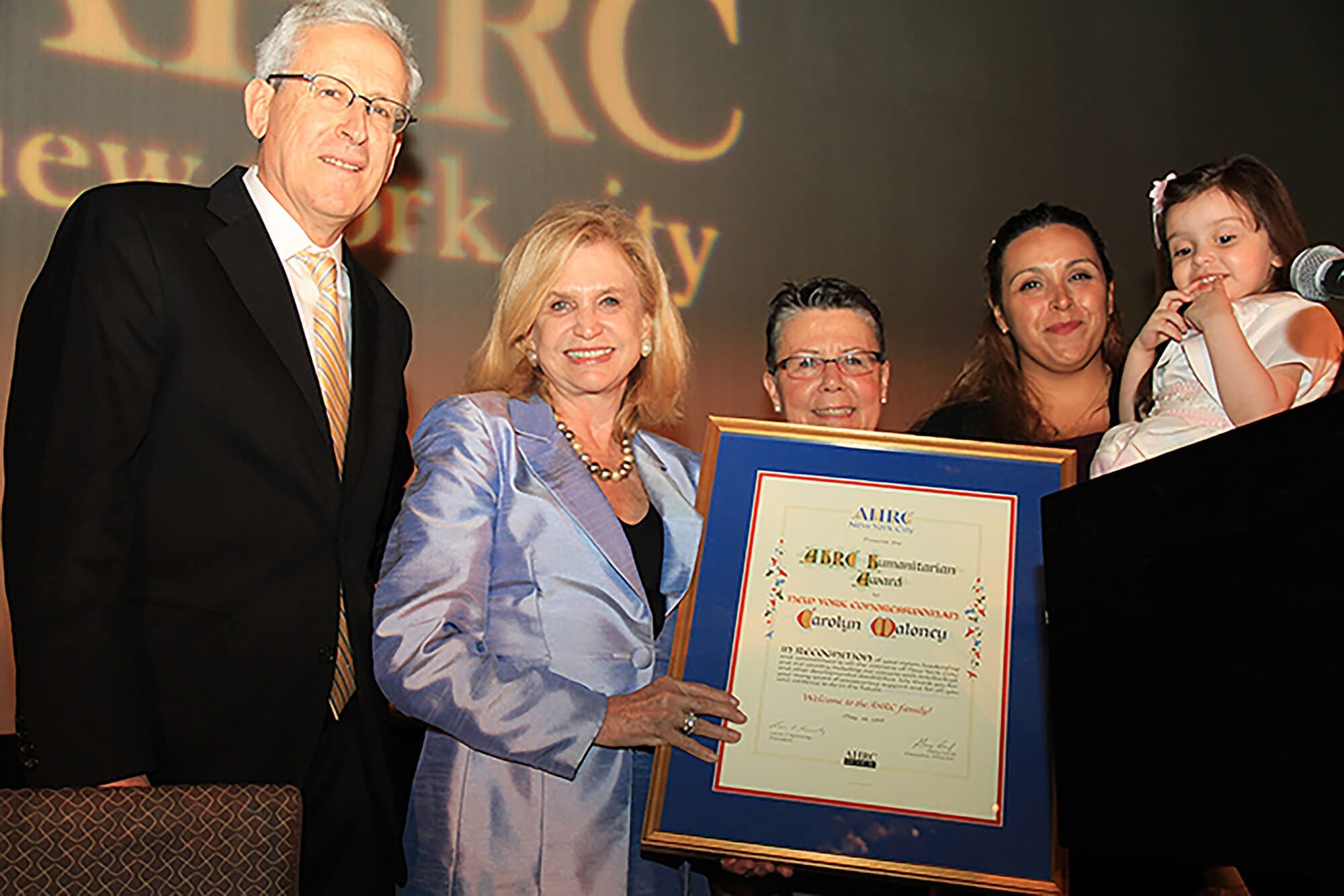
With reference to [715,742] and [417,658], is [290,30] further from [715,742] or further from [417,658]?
[715,742]

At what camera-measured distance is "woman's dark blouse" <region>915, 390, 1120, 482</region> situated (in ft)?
8.27

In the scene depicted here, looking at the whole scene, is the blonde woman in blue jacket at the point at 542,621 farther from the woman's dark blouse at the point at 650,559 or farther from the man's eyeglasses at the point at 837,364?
the man's eyeglasses at the point at 837,364

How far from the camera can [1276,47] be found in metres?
5.43

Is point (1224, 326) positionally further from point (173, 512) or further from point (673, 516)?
point (173, 512)

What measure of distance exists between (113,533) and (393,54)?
1029 millimetres

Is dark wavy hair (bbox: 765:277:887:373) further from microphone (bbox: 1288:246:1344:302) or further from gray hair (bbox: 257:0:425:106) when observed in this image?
microphone (bbox: 1288:246:1344:302)

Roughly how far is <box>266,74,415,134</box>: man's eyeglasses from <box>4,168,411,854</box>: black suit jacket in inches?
10.0

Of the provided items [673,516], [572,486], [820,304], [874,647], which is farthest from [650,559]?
[820,304]

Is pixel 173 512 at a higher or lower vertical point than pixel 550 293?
lower

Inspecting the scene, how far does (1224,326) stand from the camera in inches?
82.4

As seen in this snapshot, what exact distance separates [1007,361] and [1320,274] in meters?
1.55

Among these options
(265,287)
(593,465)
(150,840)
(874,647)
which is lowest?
(150,840)

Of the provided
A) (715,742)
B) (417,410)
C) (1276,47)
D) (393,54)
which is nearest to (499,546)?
(715,742)

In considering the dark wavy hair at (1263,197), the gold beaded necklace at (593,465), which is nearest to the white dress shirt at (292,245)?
the gold beaded necklace at (593,465)
